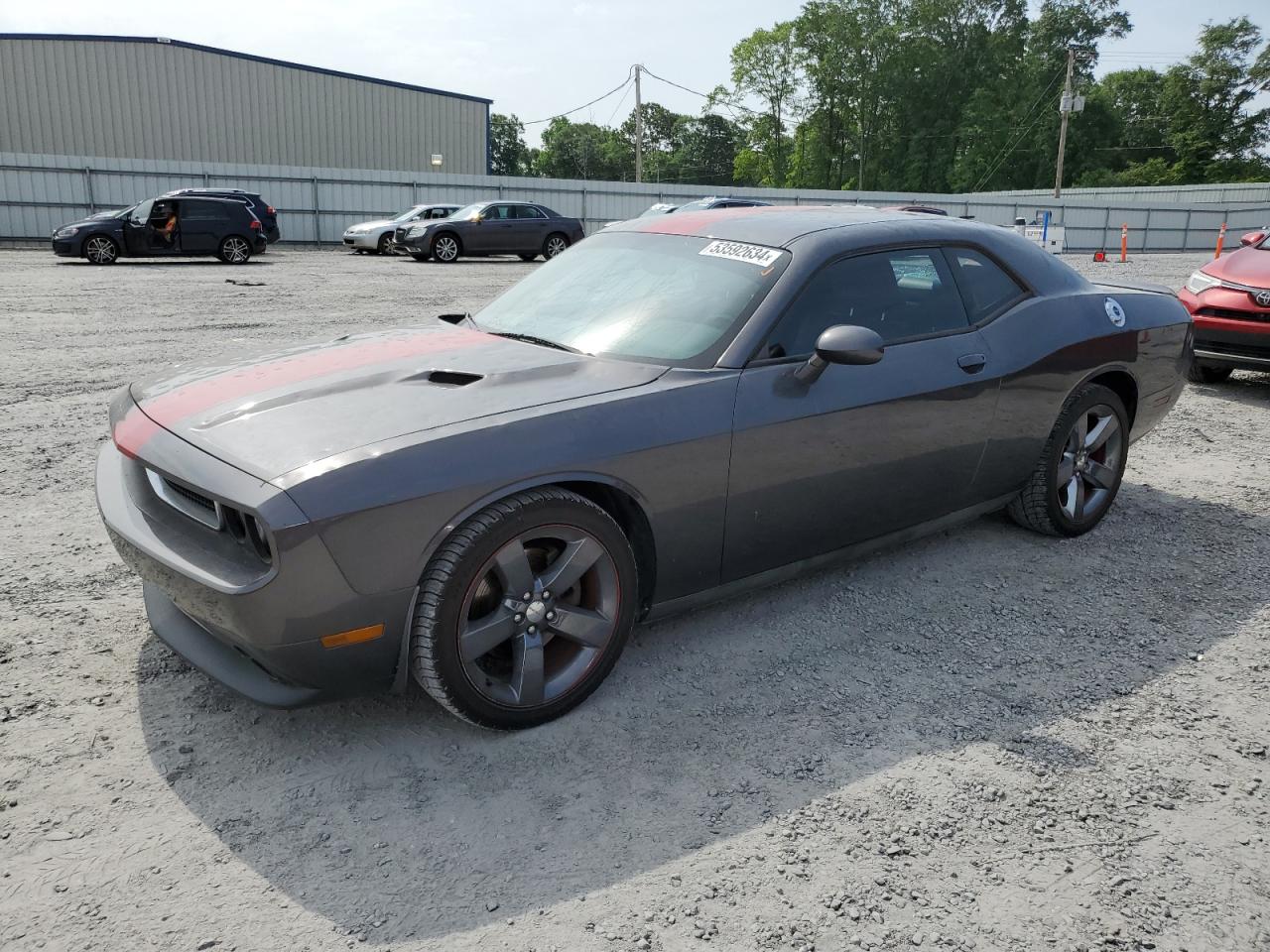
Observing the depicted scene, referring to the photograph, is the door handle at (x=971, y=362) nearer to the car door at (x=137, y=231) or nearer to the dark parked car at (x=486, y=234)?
the car door at (x=137, y=231)

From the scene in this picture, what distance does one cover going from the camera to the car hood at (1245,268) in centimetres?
782

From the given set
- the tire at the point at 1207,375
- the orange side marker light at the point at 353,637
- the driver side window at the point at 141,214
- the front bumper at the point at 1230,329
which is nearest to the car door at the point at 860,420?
the orange side marker light at the point at 353,637

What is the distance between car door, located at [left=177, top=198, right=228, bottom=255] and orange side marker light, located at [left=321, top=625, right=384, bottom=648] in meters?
19.6

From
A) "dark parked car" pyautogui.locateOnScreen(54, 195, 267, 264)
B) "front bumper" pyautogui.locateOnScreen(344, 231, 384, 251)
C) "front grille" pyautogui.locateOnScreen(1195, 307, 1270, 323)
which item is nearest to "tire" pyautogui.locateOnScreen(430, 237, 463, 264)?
"front bumper" pyautogui.locateOnScreen(344, 231, 384, 251)

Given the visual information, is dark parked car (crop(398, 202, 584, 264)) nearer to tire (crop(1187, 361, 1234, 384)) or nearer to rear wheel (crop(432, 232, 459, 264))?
rear wheel (crop(432, 232, 459, 264))

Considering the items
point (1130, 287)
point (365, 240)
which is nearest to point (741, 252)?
point (1130, 287)

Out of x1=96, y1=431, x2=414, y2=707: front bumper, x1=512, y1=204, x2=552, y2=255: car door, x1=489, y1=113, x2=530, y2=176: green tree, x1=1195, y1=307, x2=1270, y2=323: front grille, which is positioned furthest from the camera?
x1=489, y1=113, x2=530, y2=176: green tree

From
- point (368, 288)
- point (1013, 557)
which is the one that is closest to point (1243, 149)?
point (368, 288)

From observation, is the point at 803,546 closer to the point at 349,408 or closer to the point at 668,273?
the point at 668,273

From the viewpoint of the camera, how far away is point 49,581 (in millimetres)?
3887

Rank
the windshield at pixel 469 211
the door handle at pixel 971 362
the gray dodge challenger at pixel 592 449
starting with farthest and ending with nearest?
1. the windshield at pixel 469 211
2. the door handle at pixel 971 362
3. the gray dodge challenger at pixel 592 449

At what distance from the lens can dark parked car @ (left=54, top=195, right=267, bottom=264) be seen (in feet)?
62.3

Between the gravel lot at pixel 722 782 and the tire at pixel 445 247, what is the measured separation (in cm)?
1912

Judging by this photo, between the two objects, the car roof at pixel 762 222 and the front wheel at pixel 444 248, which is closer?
the car roof at pixel 762 222
